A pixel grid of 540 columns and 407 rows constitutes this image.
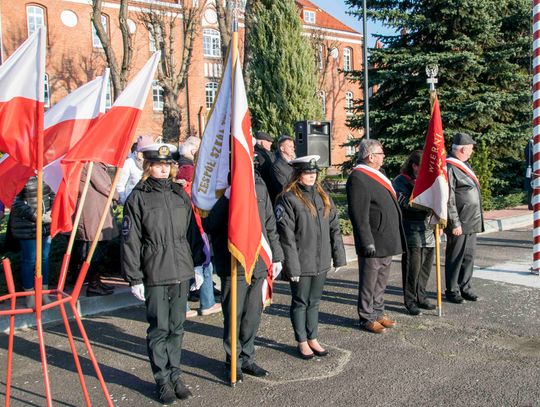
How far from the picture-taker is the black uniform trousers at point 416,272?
255 inches

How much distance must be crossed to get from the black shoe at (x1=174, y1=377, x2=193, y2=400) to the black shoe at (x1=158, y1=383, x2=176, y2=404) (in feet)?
0.14

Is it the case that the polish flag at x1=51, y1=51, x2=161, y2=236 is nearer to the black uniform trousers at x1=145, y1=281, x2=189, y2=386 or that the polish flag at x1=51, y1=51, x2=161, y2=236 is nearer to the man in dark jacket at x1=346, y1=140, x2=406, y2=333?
the black uniform trousers at x1=145, y1=281, x2=189, y2=386

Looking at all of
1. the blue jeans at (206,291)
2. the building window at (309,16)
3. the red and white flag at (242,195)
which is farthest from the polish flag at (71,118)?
the building window at (309,16)

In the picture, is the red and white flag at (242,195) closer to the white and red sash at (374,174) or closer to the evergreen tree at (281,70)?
the white and red sash at (374,174)

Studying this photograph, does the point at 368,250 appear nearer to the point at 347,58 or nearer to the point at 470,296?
the point at 470,296

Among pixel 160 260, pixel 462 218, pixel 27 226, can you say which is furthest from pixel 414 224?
pixel 27 226

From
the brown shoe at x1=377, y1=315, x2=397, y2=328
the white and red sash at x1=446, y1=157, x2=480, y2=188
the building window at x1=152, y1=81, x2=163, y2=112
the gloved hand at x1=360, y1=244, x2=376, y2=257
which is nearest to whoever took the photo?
the gloved hand at x1=360, y1=244, x2=376, y2=257

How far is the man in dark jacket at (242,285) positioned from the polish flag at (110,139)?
983 mm

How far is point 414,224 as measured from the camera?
6.52m

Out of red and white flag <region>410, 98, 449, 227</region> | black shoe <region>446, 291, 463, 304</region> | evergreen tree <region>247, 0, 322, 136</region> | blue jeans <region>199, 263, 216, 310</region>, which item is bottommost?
black shoe <region>446, 291, 463, 304</region>

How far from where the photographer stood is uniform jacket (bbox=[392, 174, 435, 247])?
21.2 feet

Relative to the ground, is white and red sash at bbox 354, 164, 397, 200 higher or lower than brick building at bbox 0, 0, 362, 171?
lower

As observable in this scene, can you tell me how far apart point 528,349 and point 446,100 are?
12.9 metres

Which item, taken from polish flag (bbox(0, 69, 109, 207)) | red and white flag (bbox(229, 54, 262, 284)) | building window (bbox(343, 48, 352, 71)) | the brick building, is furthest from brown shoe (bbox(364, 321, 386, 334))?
building window (bbox(343, 48, 352, 71))
